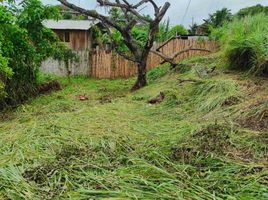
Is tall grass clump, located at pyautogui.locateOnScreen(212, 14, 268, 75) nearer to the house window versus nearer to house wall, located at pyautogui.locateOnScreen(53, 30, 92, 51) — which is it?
house wall, located at pyautogui.locateOnScreen(53, 30, 92, 51)

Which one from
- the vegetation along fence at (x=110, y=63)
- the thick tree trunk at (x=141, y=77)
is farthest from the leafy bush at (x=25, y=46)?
the vegetation along fence at (x=110, y=63)

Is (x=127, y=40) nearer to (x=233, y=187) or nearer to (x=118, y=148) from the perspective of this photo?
(x=118, y=148)

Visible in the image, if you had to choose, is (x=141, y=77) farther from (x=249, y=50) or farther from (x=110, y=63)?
(x=110, y=63)

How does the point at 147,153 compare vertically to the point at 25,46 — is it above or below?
below

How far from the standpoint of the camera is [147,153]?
2.95 metres

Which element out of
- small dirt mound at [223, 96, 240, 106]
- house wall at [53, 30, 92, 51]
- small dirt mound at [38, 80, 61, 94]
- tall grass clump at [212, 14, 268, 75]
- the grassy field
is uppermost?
house wall at [53, 30, 92, 51]

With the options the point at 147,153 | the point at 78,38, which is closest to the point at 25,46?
the point at 147,153

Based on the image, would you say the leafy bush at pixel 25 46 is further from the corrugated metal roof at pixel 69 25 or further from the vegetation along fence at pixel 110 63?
the corrugated metal roof at pixel 69 25

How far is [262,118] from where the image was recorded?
141 inches

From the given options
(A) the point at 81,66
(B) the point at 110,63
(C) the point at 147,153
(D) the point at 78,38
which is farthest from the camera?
(D) the point at 78,38

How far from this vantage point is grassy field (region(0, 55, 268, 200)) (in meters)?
2.21

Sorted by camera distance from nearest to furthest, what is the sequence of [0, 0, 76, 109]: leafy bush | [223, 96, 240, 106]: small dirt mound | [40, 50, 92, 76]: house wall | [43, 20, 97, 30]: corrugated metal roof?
[223, 96, 240, 106]: small dirt mound < [0, 0, 76, 109]: leafy bush < [40, 50, 92, 76]: house wall < [43, 20, 97, 30]: corrugated metal roof

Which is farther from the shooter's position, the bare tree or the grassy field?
the bare tree

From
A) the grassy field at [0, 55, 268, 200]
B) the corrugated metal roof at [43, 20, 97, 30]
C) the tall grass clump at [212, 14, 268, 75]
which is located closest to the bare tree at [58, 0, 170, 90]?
the tall grass clump at [212, 14, 268, 75]
